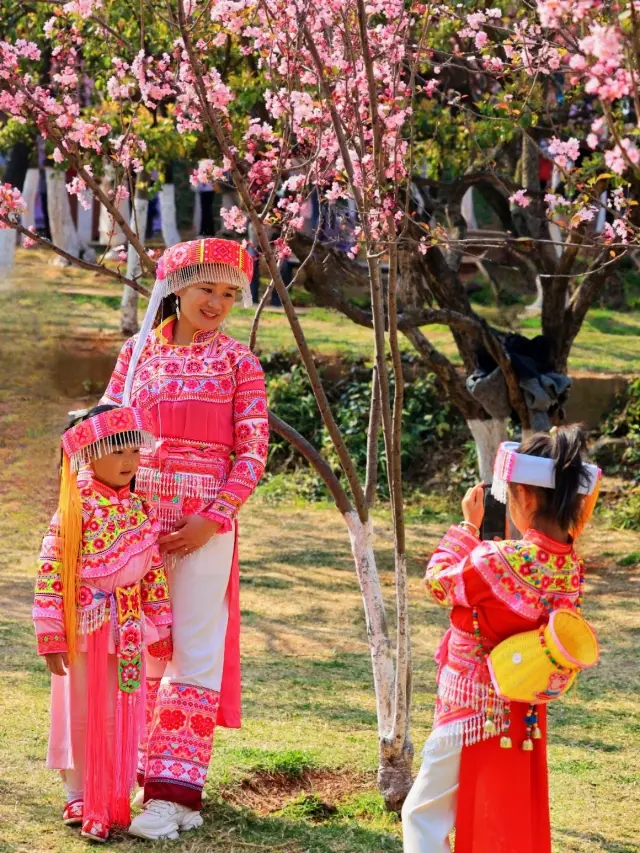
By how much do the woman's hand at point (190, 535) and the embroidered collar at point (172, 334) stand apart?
1.84 feet

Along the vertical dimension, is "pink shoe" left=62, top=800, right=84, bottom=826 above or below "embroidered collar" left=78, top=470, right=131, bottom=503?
below

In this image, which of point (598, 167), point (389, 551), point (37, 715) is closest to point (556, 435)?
point (37, 715)

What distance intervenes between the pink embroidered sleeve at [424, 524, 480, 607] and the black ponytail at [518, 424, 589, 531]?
0.22 metres

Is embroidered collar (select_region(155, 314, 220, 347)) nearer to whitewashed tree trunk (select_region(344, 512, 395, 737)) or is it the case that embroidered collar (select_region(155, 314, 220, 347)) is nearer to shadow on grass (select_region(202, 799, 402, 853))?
whitewashed tree trunk (select_region(344, 512, 395, 737))

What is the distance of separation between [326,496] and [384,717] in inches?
281

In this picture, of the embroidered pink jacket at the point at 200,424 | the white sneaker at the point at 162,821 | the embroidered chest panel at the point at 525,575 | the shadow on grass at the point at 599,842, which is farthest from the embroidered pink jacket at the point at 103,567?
the shadow on grass at the point at 599,842

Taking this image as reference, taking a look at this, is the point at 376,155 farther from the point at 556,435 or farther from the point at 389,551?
the point at 389,551

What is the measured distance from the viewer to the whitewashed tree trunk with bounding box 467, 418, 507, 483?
8.96 m

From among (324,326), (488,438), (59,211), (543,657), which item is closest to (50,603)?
(543,657)

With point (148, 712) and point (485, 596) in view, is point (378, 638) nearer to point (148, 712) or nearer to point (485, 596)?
point (148, 712)

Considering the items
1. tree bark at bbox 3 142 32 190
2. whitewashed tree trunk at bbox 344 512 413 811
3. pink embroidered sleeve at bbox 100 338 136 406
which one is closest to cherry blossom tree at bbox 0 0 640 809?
whitewashed tree trunk at bbox 344 512 413 811

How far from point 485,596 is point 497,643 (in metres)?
0.14

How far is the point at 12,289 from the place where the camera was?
15.8m

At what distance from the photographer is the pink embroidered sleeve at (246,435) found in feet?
12.6
